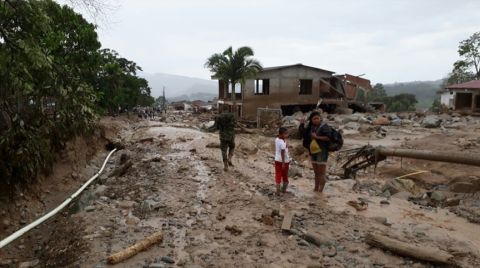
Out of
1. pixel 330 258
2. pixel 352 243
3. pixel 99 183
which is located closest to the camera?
pixel 330 258

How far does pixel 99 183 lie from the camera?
10188 mm

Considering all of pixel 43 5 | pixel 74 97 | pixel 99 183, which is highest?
pixel 43 5

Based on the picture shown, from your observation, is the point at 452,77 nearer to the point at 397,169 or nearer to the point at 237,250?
the point at 397,169

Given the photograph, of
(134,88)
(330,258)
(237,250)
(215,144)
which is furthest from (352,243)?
(134,88)

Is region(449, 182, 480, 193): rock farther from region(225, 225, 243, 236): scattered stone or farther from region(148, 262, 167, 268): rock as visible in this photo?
region(148, 262, 167, 268): rock

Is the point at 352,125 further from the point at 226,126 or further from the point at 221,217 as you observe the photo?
the point at 221,217

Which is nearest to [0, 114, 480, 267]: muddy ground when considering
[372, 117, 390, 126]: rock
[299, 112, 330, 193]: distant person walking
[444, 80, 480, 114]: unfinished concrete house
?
[299, 112, 330, 193]: distant person walking

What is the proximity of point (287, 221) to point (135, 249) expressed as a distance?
85.0 inches

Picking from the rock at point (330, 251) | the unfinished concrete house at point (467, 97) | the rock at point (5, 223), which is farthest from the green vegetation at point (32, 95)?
the unfinished concrete house at point (467, 97)

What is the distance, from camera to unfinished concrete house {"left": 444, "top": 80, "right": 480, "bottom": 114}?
28250mm

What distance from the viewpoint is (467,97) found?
30250 millimetres

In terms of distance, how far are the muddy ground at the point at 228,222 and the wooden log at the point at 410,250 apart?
72mm

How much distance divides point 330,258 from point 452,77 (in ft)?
154

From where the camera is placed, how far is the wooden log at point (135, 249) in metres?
4.57
